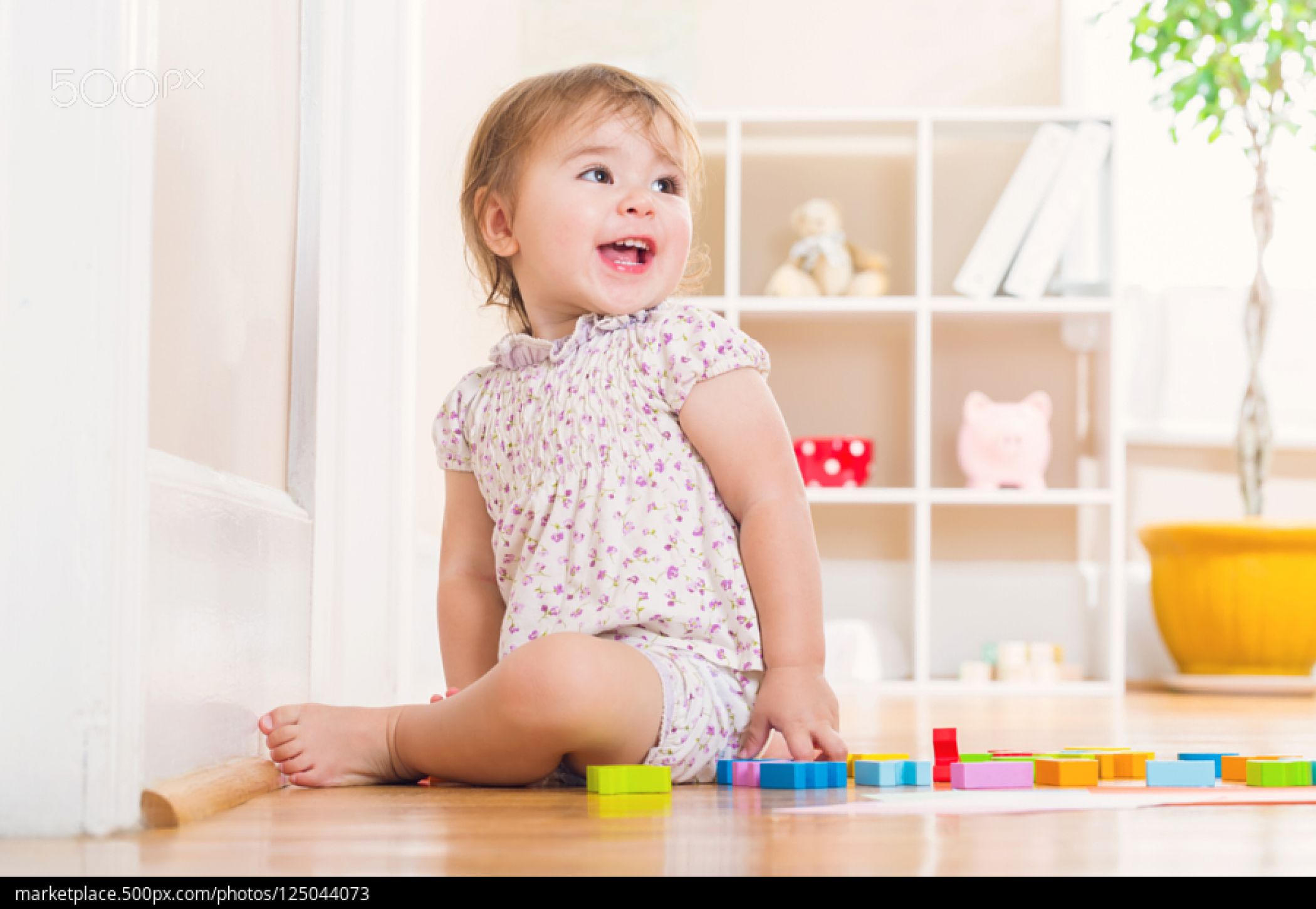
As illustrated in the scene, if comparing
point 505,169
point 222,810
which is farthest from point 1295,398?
point 222,810

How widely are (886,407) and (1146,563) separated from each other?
2.03ft

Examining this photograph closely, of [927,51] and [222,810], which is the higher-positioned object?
[927,51]

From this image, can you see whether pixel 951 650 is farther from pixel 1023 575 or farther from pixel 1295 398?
pixel 1295 398

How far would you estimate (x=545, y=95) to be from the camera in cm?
114

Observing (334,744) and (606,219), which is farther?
(606,219)

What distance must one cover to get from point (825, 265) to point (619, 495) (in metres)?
1.81

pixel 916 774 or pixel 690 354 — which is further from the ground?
pixel 690 354

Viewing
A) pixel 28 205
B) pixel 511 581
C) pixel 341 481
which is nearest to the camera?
pixel 28 205

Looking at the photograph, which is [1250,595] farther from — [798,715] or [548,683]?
[548,683]

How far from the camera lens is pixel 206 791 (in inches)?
28.8

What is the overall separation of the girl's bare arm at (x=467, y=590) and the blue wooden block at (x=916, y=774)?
1.26 ft

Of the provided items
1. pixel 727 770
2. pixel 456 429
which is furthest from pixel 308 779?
pixel 456 429

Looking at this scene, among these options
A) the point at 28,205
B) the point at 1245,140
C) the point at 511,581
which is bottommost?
the point at 511,581

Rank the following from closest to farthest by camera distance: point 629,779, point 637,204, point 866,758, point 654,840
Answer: point 654,840 → point 629,779 → point 866,758 → point 637,204
